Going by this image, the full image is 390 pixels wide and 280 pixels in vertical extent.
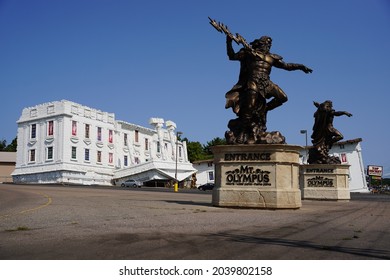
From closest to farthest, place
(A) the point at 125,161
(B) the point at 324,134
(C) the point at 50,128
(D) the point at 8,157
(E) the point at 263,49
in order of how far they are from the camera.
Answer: (E) the point at 263,49, (B) the point at 324,134, (C) the point at 50,128, (A) the point at 125,161, (D) the point at 8,157

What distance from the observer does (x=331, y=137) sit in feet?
78.1

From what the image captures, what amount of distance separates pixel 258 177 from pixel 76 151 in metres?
46.9

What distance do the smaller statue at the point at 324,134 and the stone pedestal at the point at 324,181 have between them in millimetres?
731

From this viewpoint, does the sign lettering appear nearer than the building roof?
Yes

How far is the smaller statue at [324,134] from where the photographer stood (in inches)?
917

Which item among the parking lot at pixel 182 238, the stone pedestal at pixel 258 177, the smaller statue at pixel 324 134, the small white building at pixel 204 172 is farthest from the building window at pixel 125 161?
the parking lot at pixel 182 238

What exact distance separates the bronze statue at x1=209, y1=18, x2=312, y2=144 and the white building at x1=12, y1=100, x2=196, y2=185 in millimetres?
42927

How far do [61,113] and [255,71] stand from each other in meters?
45.0

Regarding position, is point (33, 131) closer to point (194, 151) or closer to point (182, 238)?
point (194, 151)

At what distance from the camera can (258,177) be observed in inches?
480

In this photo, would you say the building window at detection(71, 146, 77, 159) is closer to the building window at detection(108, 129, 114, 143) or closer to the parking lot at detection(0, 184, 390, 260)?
the building window at detection(108, 129, 114, 143)

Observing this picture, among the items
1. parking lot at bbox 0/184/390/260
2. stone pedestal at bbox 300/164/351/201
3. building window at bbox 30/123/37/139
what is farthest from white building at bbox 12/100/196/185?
parking lot at bbox 0/184/390/260

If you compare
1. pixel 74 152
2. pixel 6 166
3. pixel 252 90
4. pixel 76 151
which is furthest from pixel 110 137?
pixel 252 90

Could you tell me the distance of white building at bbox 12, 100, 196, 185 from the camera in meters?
53.7
